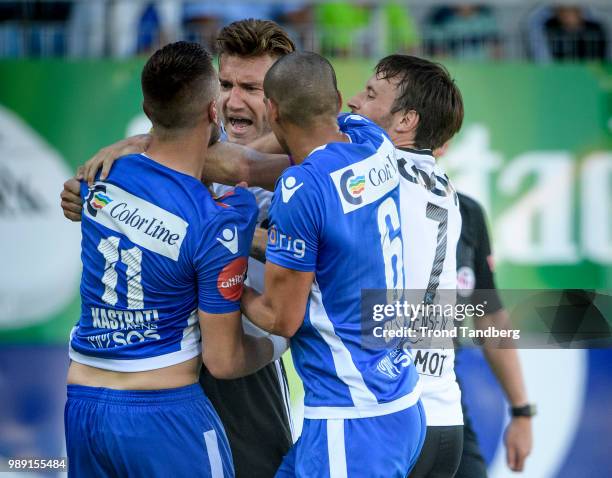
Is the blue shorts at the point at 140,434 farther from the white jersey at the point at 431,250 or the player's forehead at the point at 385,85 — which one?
the player's forehead at the point at 385,85

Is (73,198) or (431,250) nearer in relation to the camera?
(73,198)

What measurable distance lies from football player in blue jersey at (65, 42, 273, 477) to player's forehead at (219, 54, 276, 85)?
863 mm

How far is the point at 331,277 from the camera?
3.38m

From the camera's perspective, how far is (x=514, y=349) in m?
5.45

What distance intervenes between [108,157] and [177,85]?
40 centimetres

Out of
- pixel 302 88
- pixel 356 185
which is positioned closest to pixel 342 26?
pixel 302 88

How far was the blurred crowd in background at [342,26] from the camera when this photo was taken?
7.66m

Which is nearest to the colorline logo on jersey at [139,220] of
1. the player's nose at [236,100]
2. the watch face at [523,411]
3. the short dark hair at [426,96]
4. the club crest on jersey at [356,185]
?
the club crest on jersey at [356,185]

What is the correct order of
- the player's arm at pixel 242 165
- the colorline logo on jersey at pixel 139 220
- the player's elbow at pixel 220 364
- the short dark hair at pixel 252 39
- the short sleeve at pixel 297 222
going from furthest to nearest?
the short dark hair at pixel 252 39 < the player's arm at pixel 242 165 < the player's elbow at pixel 220 364 < the colorline logo on jersey at pixel 139 220 < the short sleeve at pixel 297 222

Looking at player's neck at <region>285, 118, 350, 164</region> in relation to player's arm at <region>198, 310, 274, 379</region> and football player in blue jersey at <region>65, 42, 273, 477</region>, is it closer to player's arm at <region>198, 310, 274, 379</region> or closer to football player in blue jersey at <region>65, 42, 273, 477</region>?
football player in blue jersey at <region>65, 42, 273, 477</region>

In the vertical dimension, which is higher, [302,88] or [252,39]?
[252,39]

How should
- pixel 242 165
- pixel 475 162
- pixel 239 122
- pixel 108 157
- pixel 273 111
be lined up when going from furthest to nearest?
pixel 475 162 → pixel 239 122 → pixel 242 165 → pixel 108 157 → pixel 273 111

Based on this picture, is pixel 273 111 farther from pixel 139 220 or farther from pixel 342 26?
pixel 342 26

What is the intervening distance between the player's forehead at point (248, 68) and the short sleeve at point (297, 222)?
1.23 metres
